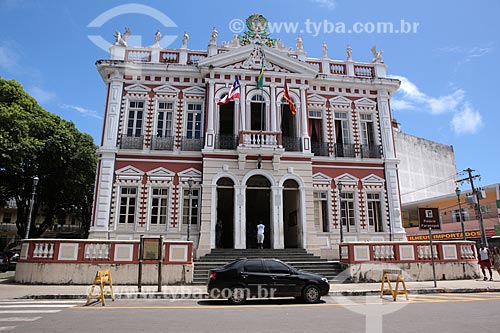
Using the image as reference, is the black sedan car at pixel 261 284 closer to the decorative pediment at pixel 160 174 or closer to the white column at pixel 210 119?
the white column at pixel 210 119

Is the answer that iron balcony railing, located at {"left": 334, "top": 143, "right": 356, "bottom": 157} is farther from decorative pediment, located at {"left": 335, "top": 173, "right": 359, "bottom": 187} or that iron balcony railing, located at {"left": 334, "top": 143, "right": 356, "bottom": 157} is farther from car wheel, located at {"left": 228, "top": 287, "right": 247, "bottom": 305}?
car wheel, located at {"left": 228, "top": 287, "right": 247, "bottom": 305}

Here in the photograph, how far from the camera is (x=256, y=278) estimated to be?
34.0 ft

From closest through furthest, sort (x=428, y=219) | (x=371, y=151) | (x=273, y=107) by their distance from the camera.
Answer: (x=428, y=219) → (x=273, y=107) → (x=371, y=151)

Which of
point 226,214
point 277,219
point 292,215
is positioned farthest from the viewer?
point 226,214

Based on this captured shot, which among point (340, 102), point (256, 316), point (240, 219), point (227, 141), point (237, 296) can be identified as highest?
point (340, 102)

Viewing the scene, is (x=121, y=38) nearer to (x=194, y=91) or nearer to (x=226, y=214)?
(x=194, y=91)

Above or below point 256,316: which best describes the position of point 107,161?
above

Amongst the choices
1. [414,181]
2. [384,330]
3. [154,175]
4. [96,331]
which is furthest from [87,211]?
[414,181]

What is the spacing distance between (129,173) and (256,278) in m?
11.1

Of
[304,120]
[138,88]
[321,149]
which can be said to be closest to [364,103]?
[321,149]

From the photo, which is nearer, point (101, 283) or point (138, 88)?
point (101, 283)

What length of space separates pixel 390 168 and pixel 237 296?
14240 mm

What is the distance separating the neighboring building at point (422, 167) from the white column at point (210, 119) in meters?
23.9

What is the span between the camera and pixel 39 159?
A: 25.2 m
